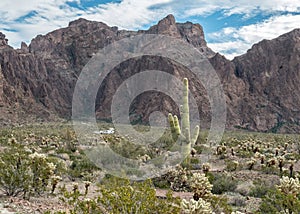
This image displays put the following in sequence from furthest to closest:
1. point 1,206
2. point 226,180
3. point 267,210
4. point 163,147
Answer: point 163,147
point 226,180
point 1,206
point 267,210

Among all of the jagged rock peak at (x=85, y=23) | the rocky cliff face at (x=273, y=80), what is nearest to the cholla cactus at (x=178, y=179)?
the rocky cliff face at (x=273, y=80)

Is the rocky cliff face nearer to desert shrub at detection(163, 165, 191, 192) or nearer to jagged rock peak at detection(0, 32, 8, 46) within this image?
jagged rock peak at detection(0, 32, 8, 46)

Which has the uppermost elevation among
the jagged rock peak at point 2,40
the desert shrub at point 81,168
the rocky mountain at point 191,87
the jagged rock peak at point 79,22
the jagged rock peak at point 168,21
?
the jagged rock peak at point 79,22

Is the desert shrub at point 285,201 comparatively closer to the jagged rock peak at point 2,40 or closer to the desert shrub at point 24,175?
the desert shrub at point 24,175

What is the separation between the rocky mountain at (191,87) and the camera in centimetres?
7756

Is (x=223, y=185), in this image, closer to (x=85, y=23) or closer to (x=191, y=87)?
(x=191, y=87)

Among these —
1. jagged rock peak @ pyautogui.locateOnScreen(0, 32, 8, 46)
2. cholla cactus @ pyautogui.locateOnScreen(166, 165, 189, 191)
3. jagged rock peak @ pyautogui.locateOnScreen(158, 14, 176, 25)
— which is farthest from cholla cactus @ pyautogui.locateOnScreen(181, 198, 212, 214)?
jagged rock peak @ pyautogui.locateOnScreen(158, 14, 176, 25)

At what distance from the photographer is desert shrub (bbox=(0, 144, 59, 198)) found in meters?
10.0

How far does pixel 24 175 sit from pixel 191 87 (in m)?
70.7

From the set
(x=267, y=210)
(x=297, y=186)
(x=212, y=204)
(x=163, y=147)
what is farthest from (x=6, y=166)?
(x=163, y=147)

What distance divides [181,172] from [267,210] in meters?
6.25

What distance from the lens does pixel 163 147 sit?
962 inches

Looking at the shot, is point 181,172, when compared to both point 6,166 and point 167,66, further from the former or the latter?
point 167,66

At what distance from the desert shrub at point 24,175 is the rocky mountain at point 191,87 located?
54208mm
